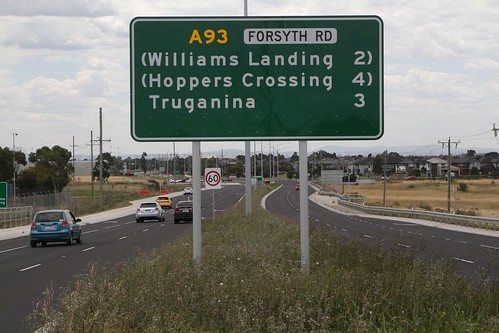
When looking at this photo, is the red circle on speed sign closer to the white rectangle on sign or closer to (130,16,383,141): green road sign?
(130,16,383,141): green road sign

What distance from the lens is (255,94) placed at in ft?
36.4

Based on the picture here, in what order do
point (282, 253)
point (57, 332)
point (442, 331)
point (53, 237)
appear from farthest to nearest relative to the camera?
point (53, 237) → point (282, 253) → point (57, 332) → point (442, 331)

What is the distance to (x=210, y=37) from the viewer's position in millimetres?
11156

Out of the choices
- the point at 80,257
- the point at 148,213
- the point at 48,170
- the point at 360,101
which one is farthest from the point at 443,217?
the point at 48,170

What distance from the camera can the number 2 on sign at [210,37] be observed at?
11.1 meters

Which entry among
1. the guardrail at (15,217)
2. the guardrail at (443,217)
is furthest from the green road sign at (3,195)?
the guardrail at (443,217)

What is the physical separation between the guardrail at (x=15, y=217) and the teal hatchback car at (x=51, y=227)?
17.9 meters

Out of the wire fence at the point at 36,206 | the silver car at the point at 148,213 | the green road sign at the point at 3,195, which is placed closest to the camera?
the green road sign at the point at 3,195

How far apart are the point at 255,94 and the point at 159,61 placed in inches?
53.6

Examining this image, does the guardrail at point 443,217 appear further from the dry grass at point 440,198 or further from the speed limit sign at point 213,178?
the speed limit sign at point 213,178

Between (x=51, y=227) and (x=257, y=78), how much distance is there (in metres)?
24.5

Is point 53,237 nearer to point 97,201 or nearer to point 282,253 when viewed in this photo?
point 282,253

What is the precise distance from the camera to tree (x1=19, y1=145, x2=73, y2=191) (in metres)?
97.2

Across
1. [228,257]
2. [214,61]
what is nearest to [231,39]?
[214,61]
